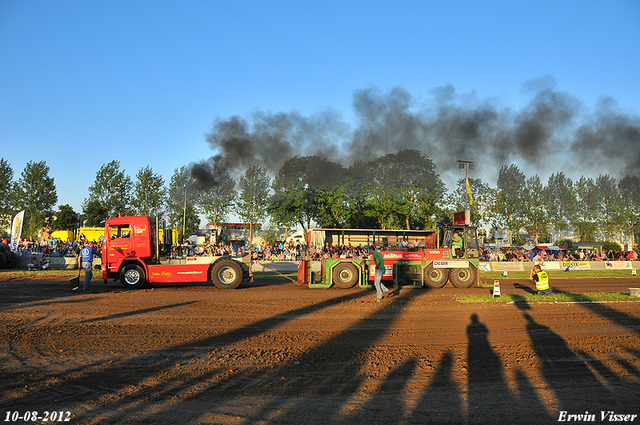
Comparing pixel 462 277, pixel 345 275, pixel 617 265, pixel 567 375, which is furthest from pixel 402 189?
pixel 567 375

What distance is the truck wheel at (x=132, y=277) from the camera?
50.3 ft

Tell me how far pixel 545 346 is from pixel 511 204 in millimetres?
46490

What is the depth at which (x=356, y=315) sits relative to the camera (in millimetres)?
10172

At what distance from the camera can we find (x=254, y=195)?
36.1 meters

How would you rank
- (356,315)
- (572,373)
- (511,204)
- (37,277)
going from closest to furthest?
(572,373) < (356,315) < (37,277) < (511,204)

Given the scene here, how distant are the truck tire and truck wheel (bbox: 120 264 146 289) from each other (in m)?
2.62

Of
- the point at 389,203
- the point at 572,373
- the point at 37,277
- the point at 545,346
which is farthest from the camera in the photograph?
the point at 389,203

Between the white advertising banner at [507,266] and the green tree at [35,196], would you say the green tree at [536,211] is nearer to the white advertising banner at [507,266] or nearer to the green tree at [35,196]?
the white advertising banner at [507,266]

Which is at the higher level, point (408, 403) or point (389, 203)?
point (389, 203)

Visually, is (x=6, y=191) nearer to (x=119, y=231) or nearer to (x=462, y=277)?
(x=119, y=231)

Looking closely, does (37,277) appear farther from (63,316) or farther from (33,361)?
(33,361)

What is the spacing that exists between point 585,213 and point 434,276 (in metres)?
49.9

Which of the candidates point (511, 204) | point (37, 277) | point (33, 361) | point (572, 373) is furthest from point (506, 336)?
point (511, 204)

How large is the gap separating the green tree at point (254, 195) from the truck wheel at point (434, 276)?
57.4 feet
